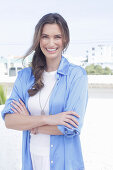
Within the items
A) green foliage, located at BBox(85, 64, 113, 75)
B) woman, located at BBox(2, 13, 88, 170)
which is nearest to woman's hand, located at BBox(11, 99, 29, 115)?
woman, located at BBox(2, 13, 88, 170)

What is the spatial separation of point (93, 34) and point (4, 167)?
52.9 m

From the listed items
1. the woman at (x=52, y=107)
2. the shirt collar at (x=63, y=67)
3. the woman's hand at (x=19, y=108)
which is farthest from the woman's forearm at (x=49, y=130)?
the shirt collar at (x=63, y=67)

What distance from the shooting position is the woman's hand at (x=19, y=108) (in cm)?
111

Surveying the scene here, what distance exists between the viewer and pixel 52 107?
104 cm

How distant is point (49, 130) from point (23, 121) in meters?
0.13

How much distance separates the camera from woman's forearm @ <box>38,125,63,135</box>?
1.02 m

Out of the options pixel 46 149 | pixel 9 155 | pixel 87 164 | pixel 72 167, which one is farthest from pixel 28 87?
pixel 87 164

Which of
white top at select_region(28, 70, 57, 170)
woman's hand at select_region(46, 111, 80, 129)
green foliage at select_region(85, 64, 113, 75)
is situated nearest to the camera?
woman's hand at select_region(46, 111, 80, 129)

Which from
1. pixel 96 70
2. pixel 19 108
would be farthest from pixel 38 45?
pixel 96 70

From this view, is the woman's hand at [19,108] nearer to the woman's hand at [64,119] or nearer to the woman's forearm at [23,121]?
the woman's forearm at [23,121]

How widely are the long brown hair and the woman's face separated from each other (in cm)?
2

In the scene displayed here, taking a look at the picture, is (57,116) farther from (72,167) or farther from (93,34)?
(93,34)

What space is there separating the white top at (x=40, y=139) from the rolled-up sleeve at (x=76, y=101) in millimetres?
130

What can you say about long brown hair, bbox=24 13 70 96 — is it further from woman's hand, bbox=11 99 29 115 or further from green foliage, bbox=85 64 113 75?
green foliage, bbox=85 64 113 75
